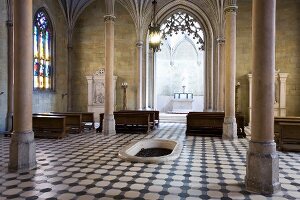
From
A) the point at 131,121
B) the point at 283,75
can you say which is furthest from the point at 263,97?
the point at 283,75

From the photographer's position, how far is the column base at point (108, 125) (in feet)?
39.7

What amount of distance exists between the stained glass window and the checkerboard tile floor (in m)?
A: 7.77

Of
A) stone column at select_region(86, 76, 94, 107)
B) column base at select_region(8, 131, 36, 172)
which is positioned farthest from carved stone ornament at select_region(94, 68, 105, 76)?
column base at select_region(8, 131, 36, 172)

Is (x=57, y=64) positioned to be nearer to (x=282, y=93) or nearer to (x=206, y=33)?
(x=206, y=33)

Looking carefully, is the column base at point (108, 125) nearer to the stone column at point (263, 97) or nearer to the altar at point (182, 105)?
the stone column at point (263, 97)

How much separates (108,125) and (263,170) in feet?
26.3

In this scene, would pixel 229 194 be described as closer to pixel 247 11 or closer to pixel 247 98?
pixel 247 98

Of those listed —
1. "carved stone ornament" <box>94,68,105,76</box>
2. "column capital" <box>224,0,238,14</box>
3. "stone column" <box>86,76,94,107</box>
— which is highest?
"column capital" <box>224,0,238,14</box>

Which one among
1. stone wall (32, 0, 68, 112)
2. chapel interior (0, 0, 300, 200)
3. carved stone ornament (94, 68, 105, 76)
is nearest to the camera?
chapel interior (0, 0, 300, 200)

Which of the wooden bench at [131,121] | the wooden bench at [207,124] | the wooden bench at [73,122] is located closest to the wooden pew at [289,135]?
the wooden bench at [207,124]

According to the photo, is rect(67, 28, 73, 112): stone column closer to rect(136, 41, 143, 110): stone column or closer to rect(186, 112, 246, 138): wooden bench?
rect(136, 41, 143, 110): stone column

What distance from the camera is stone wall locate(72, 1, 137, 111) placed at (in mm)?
18766

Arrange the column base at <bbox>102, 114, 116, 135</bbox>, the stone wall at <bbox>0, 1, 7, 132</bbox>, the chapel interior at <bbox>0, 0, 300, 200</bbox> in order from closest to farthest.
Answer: the chapel interior at <bbox>0, 0, 300, 200</bbox>
the column base at <bbox>102, 114, 116, 135</bbox>
the stone wall at <bbox>0, 1, 7, 132</bbox>

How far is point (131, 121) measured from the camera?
42.2ft
